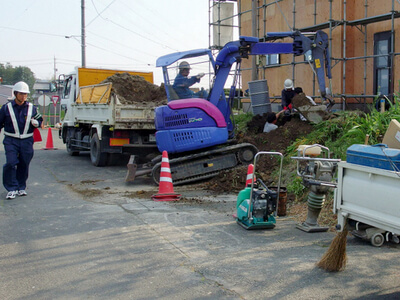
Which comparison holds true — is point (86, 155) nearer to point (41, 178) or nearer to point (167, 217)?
point (41, 178)

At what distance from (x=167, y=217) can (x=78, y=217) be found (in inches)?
54.7

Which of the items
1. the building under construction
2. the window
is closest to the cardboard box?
the building under construction

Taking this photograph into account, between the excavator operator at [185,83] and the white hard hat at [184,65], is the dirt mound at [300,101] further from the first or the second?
the white hard hat at [184,65]

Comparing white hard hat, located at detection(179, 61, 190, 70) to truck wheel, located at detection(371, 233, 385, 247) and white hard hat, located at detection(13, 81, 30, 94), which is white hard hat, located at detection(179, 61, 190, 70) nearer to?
white hard hat, located at detection(13, 81, 30, 94)

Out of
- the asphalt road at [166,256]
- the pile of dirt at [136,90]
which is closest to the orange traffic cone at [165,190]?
the asphalt road at [166,256]

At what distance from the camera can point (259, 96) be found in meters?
14.1

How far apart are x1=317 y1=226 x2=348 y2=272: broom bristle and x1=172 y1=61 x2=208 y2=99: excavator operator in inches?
255

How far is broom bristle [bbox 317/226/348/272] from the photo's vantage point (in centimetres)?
449

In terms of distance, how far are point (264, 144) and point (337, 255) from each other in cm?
658

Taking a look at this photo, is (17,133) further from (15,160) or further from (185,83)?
(185,83)

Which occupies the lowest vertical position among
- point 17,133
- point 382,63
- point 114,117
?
point 17,133

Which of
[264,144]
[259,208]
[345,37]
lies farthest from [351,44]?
[259,208]

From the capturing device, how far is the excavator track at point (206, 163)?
10.1m

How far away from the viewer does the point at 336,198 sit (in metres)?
4.68
